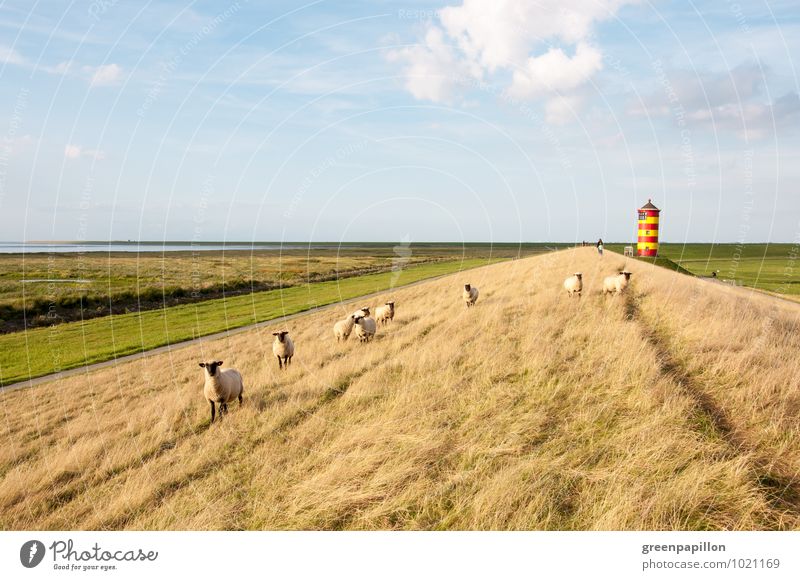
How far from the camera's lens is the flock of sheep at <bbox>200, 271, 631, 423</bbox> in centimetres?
1234

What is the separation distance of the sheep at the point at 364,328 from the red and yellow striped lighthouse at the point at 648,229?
48.2 m

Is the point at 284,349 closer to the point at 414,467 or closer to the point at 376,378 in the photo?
the point at 376,378

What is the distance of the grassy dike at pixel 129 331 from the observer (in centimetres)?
2675

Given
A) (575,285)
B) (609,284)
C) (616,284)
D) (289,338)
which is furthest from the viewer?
(575,285)

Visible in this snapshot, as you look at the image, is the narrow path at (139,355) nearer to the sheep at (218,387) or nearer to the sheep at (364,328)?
the sheep at (364,328)

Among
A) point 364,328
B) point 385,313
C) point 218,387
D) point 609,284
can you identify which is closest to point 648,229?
point 609,284

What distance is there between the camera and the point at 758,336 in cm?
1195

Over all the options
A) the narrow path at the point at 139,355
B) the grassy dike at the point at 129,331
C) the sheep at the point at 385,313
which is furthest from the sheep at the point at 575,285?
the grassy dike at the point at 129,331

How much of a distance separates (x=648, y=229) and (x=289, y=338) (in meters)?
52.4

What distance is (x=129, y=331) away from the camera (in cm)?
3500

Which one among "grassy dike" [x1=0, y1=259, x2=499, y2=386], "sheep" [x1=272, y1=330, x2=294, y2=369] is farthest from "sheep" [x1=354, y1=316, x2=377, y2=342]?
"grassy dike" [x1=0, y1=259, x2=499, y2=386]

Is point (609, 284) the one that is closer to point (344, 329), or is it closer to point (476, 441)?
point (344, 329)
